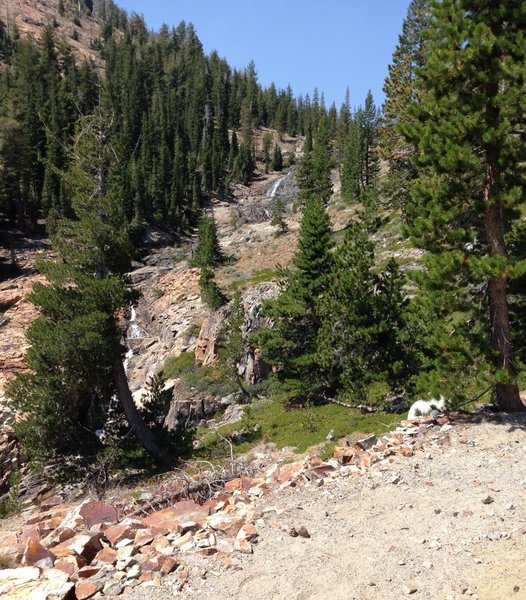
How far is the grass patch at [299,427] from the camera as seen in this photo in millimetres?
16891

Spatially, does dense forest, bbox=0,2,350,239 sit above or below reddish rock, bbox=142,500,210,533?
above

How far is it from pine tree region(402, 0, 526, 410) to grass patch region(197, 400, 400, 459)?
198 inches

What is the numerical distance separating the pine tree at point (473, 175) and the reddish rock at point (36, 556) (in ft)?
26.1

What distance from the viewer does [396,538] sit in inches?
260

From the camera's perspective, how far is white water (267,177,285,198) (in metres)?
96.5

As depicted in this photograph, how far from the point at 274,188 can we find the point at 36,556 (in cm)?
9843

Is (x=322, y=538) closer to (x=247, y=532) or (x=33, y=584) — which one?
(x=247, y=532)

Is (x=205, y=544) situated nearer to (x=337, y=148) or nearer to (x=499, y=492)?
(x=499, y=492)

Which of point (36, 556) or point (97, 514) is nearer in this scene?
point (36, 556)

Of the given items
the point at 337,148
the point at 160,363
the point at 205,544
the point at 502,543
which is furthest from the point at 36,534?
the point at 337,148

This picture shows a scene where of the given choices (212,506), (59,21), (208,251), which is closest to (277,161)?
(208,251)

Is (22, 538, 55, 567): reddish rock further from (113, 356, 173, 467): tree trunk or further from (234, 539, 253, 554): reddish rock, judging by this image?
(113, 356, 173, 467): tree trunk

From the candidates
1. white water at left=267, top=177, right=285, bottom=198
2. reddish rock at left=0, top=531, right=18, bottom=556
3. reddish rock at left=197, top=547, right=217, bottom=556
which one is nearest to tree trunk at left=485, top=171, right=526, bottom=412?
reddish rock at left=197, top=547, right=217, bottom=556

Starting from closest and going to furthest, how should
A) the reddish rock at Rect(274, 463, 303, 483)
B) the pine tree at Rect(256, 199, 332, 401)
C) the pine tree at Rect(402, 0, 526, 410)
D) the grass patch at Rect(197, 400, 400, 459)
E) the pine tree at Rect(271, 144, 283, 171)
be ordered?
the reddish rock at Rect(274, 463, 303, 483)
the pine tree at Rect(402, 0, 526, 410)
the grass patch at Rect(197, 400, 400, 459)
the pine tree at Rect(256, 199, 332, 401)
the pine tree at Rect(271, 144, 283, 171)
